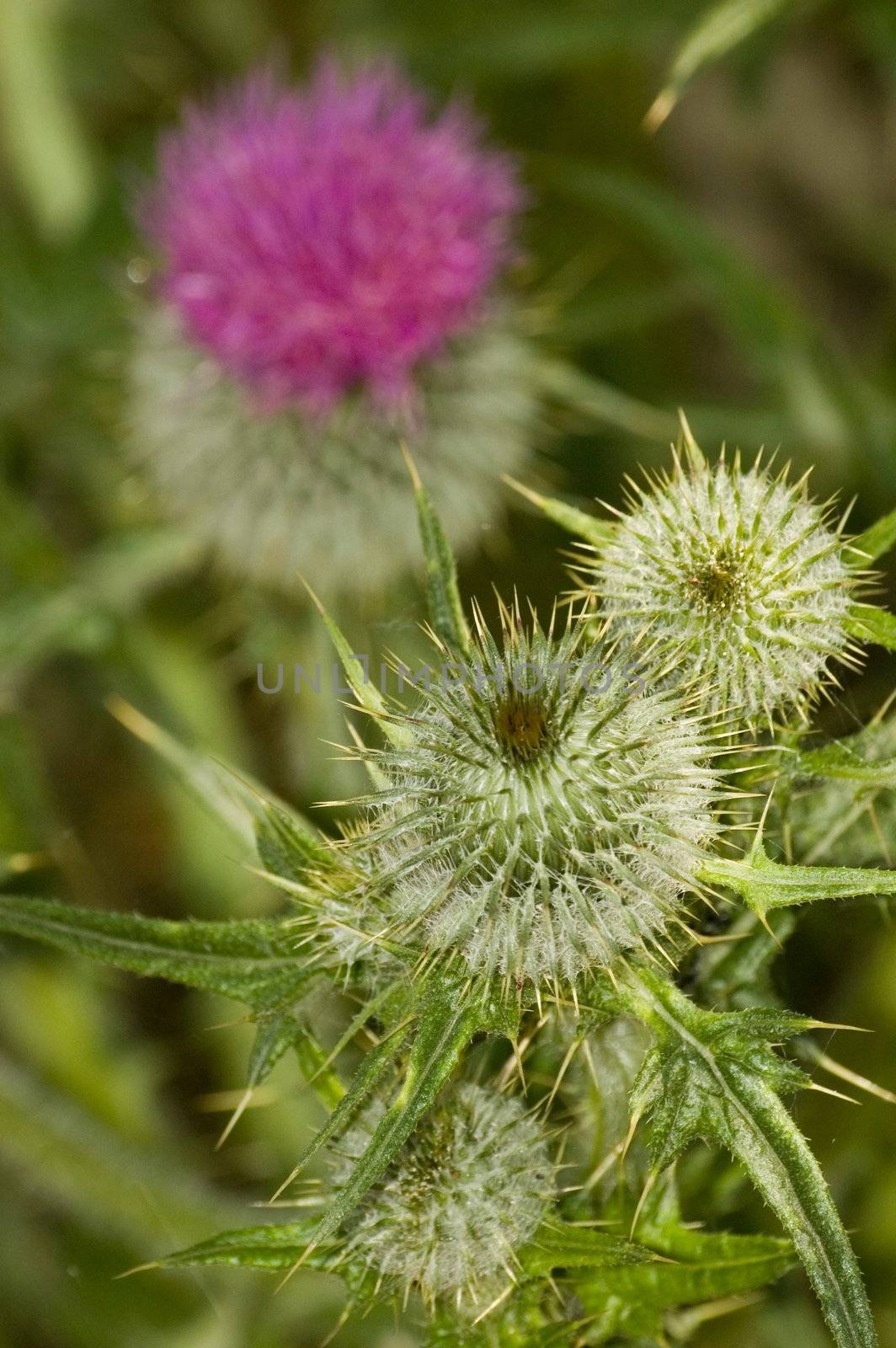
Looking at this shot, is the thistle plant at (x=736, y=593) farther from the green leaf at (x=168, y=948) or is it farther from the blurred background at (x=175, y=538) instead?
the blurred background at (x=175, y=538)

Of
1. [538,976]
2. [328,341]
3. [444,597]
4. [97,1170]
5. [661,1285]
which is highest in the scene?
[328,341]

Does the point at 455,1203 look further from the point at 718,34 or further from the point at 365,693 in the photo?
the point at 718,34

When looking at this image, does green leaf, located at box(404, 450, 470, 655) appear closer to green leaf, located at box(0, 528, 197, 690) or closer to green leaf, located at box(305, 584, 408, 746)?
green leaf, located at box(305, 584, 408, 746)

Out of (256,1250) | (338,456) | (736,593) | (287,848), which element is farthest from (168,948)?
(338,456)

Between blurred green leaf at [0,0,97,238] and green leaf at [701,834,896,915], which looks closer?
green leaf at [701,834,896,915]

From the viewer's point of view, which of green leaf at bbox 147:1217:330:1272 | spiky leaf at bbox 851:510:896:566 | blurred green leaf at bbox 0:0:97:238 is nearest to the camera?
green leaf at bbox 147:1217:330:1272

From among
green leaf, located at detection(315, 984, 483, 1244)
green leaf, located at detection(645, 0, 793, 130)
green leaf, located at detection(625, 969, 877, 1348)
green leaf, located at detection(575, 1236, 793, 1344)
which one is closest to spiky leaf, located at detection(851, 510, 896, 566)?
green leaf, located at detection(625, 969, 877, 1348)
